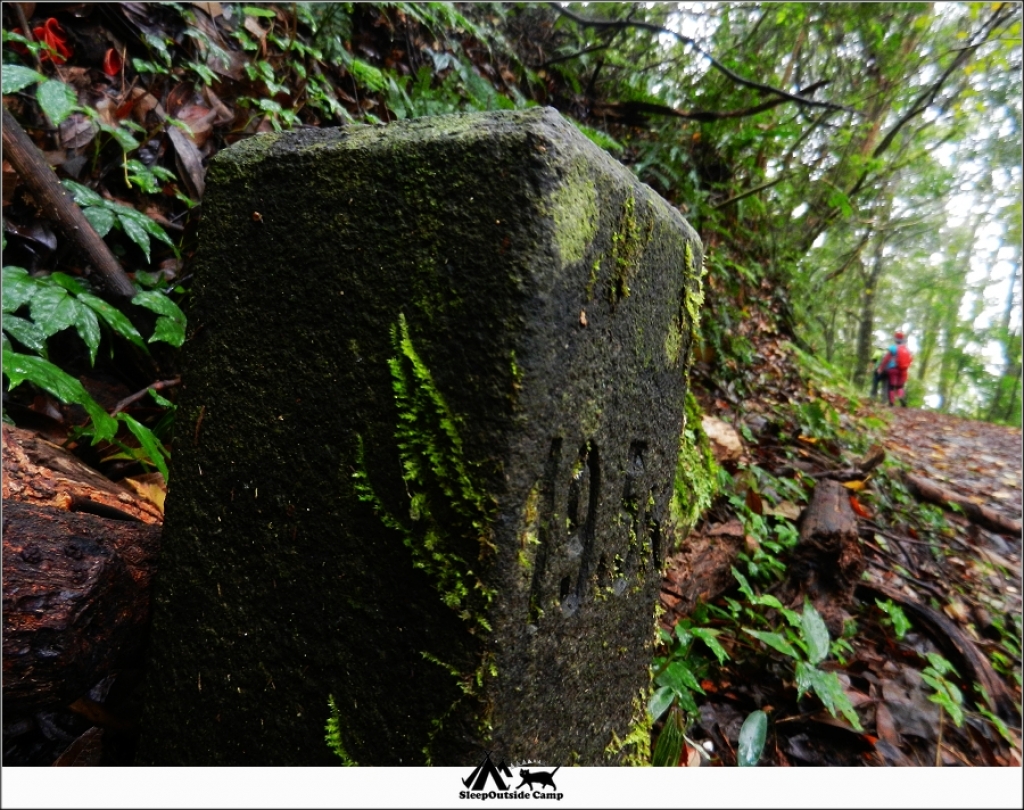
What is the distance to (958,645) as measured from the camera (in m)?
2.71

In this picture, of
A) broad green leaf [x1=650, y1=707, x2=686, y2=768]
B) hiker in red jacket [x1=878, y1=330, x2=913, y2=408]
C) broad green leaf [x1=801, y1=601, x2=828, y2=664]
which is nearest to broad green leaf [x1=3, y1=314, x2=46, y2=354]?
broad green leaf [x1=650, y1=707, x2=686, y2=768]

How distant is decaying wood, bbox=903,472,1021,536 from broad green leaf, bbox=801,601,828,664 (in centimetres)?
290

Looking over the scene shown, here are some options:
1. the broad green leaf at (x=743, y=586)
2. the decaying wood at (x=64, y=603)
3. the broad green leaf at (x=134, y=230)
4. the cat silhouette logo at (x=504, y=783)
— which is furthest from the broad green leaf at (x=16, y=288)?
the broad green leaf at (x=743, y=586)

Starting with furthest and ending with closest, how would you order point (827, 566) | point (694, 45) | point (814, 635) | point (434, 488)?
point (694, 45)
point (827, 566)
point (814, 635)
point (434, 488)

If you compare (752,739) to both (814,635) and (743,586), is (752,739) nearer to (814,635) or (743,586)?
(814,635)

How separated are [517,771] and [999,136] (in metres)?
11.6

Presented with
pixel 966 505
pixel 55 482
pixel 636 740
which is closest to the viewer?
pixel 55 482

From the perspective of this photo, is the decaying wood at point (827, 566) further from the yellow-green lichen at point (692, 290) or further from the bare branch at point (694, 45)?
the bare branch at point (694, 45)

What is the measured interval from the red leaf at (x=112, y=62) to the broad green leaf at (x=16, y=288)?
1193 millimetres

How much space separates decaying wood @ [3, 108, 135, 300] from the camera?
1796 mm

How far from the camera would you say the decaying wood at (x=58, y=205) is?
1.80m

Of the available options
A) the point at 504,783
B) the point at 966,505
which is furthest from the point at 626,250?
the point at 966,505

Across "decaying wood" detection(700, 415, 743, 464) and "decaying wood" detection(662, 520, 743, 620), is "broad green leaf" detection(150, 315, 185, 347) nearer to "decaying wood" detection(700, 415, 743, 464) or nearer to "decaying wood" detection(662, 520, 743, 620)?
"decaying wood" detection(662, 520, 743, 620)

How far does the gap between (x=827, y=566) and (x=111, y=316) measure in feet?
Answer: 10.6
